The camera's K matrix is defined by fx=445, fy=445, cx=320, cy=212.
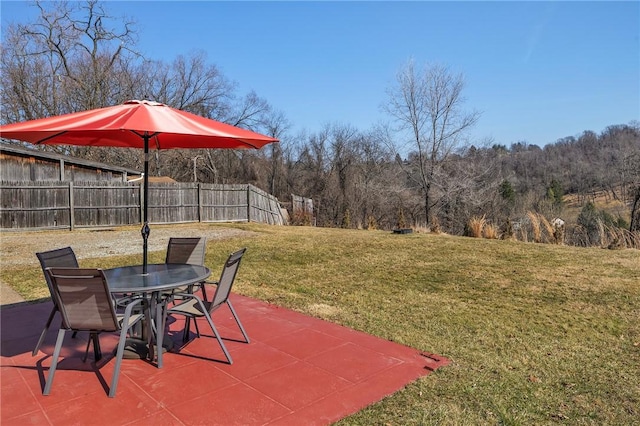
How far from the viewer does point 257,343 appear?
399 centimetres

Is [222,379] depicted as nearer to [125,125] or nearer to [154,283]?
[154,283]

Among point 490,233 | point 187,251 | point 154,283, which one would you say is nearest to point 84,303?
point 154,283

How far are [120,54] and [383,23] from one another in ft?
76.3

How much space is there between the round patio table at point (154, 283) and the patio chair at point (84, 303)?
0.19 metres

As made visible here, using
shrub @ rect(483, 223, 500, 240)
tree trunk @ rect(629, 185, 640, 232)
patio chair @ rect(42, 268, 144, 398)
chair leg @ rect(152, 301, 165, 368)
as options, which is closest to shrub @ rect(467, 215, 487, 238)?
shrub @ rect(483, 223, 500, 240)

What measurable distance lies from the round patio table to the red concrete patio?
12.8 inches

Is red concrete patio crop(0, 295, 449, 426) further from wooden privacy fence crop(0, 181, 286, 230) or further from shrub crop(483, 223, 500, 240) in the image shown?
wooden privacy fence crop(0, 181, 286, 230)

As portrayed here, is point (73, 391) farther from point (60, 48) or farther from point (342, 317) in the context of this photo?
point (60, 48)

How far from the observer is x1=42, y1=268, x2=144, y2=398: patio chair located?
9.50 ft

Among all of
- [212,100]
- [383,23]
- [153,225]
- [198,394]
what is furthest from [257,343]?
[212,100]

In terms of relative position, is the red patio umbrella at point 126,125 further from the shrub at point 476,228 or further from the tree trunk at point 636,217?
the tree trunk at point 636,217

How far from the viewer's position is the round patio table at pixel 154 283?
10.8 ft

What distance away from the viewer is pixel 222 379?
320cm

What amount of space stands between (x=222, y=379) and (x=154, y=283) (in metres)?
0.91
